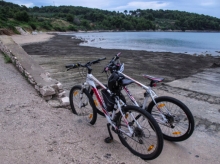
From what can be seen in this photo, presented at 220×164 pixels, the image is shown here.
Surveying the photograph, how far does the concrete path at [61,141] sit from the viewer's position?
3113 millimetres

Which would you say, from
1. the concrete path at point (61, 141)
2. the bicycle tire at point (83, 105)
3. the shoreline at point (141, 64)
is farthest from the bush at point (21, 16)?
the bicycle tire at point (83, 105)

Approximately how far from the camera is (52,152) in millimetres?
3176

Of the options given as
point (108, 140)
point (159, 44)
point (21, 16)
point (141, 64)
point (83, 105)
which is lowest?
point (108, 140)

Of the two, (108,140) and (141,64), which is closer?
(108,140)

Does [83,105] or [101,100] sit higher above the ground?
[101,100]

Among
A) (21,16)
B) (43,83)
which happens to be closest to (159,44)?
(43,83)

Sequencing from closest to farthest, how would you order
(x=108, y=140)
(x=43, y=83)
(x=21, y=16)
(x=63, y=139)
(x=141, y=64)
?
(x=63, y=139)
(x=108, y=140)
(x=43, y=83)
(x=141, y=64)
(x=21, y=16)

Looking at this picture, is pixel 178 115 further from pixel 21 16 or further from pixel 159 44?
pixel 21 16

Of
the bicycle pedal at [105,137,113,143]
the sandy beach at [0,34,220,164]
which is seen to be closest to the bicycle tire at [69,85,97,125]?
the sandy beach at [0,34,220,164]

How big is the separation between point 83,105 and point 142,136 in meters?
1.72

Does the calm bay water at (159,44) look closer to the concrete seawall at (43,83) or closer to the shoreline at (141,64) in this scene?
the shoreline at (141,64)

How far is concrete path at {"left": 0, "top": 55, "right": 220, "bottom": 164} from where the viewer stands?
10.2ft

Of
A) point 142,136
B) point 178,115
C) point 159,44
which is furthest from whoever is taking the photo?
point 159,44

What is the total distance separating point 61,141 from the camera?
11.5 ft
